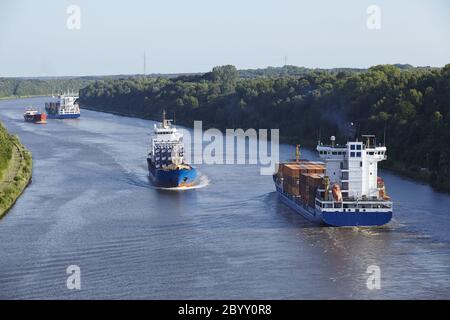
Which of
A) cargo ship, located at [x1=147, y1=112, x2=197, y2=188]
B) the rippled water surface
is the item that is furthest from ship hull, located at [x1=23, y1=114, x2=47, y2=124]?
the rippled water surface

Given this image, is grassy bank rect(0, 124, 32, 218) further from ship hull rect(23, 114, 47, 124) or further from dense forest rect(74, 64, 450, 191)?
ship hull rect(23, 114, 47, 124)

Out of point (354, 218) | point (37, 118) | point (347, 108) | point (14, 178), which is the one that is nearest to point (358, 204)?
point (354, 218)

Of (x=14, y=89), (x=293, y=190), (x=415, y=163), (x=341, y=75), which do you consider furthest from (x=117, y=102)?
(x=293, y=190)

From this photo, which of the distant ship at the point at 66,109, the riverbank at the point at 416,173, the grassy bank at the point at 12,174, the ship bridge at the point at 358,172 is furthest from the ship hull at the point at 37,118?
the ship bridge at the point at 358,172

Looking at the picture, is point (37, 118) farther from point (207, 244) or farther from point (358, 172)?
point (207, 244)

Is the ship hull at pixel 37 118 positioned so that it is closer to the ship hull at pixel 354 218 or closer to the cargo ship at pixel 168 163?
the cargo ship at pixel 168 163

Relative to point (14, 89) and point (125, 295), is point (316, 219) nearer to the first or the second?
point (125, 295)
